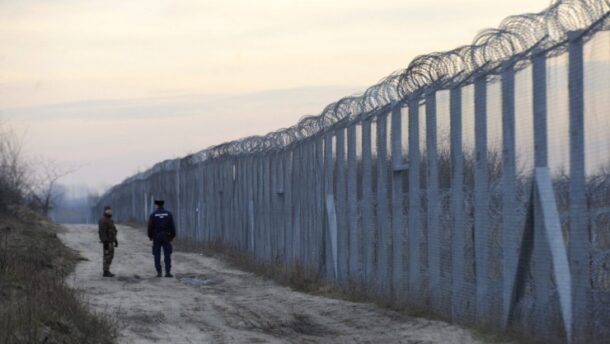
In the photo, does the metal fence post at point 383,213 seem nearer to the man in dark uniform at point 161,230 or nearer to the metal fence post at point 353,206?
the metal fence post at point 353,206

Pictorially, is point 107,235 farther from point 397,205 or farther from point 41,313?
point 41,313

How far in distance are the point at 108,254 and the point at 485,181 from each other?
11.2m

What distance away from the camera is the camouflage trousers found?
21750mm

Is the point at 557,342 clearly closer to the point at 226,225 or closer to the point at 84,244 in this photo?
the point at 226,225

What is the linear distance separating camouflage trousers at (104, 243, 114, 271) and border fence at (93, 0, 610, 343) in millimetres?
3809

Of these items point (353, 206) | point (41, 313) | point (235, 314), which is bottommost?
point (235, 314)

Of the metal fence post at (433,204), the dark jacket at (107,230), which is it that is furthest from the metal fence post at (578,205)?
the dark jacket at (107,230)

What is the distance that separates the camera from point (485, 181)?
492 inches

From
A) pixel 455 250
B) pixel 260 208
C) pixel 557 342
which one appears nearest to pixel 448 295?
pixel 455 250

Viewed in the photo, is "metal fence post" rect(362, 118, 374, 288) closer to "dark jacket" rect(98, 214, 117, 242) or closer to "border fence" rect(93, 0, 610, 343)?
"border fence" rect(93, 0, 610, 343)

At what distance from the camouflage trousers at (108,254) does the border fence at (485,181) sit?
3.81 metres

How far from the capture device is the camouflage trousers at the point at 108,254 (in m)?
21.8

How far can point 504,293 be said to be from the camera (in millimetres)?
11812

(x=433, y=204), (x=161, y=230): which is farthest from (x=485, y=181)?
(x=161, y=230)
